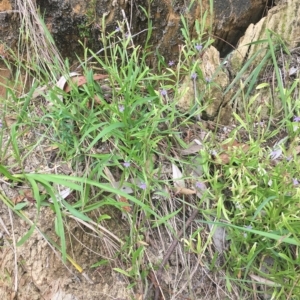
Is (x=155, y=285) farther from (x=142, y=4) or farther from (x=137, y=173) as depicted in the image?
(x=142, y=4)

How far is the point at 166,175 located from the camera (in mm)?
1556

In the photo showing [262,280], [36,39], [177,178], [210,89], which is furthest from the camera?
[36,39]

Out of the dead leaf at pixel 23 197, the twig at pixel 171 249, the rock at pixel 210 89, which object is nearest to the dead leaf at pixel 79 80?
the rock at pixel 210 89

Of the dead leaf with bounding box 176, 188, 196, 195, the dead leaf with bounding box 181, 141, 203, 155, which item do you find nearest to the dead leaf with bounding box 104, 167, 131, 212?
the dead leaf with bounding box 176, 188, 196, 195

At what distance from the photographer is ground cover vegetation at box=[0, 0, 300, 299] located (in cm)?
138

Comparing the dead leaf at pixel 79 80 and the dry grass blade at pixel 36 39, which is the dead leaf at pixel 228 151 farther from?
the dry grass blade at pixel 36 39

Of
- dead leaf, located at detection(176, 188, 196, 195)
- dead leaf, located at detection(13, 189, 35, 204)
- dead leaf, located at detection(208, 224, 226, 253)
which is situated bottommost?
dead leaf, located at detection(208, 224, 226, 253)

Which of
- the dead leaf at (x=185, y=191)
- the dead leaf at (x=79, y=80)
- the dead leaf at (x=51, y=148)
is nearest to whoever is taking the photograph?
the dead leaf at (x=185, y=191)

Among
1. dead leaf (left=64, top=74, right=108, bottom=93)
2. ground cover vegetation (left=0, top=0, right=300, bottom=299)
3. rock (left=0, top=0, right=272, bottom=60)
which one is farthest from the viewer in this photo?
rock (left=0, top=0, right=272, bottom=60)

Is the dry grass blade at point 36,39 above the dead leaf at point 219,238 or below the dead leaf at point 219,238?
above

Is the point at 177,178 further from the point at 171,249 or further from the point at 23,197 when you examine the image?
the point at 23,197

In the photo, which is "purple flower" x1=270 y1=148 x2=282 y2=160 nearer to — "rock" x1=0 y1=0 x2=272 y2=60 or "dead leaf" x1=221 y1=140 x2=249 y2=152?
"dead leaf" x1=221 y1=140 x2=249 y2=152

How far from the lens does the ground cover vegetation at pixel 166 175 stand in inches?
54.4

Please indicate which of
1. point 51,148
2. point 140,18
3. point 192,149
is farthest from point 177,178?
point 140,18
